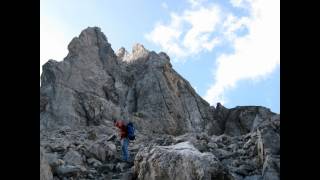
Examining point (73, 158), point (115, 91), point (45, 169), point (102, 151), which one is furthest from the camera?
point (115, 91)

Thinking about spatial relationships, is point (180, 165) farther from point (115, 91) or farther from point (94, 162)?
point (115, 91)

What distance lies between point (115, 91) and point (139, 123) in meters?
8.63

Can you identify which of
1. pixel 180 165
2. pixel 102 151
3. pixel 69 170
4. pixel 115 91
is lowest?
pixel 69 170

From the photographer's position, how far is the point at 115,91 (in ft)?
164

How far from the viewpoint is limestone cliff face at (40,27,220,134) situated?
42.9 metres

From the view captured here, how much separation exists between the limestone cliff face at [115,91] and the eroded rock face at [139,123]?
3.4 inches

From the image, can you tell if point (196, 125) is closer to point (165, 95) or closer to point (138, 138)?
point (165, 95)

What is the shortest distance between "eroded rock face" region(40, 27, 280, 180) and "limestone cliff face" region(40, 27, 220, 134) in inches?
3.4

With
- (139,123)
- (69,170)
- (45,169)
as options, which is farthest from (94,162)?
(139,123)
